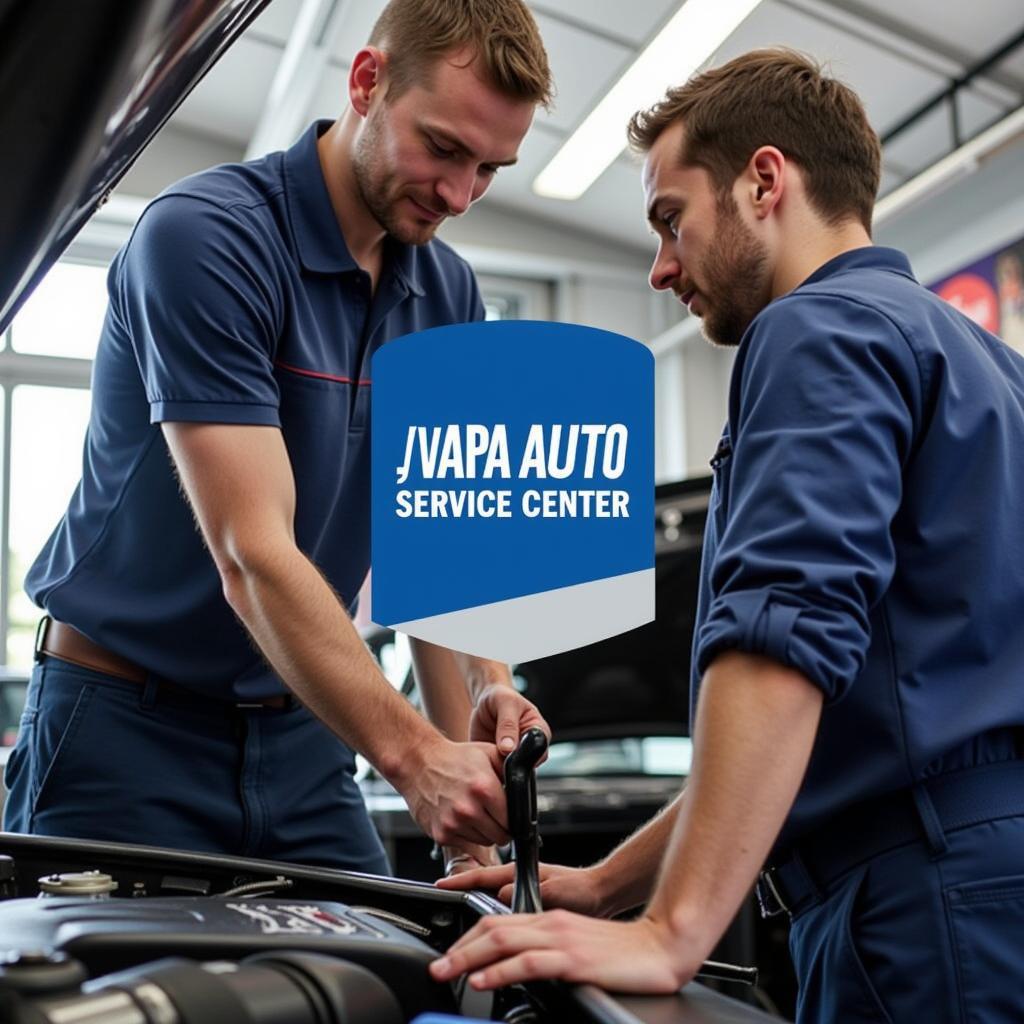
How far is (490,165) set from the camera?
1.59 m

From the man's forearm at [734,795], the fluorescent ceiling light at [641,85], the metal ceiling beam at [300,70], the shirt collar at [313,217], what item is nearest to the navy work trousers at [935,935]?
the man's forearm at [734,795]

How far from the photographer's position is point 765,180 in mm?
1148

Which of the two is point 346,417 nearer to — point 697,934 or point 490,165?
point 490,165

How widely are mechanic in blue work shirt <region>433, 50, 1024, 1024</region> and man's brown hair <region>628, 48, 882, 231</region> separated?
144mm

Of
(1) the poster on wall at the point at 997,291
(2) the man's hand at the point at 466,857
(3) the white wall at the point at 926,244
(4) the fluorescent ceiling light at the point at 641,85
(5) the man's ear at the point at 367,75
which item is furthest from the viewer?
(3) the white wall at the point at 926,244

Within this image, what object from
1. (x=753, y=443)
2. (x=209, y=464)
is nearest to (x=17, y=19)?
(x=753, y=443)

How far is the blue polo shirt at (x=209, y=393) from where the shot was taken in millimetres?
1364

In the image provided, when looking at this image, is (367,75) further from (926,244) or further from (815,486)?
(926,244)

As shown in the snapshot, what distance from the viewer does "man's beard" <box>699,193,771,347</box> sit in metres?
1.15

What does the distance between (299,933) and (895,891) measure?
1.40 ft

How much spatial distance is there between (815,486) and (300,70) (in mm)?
5060

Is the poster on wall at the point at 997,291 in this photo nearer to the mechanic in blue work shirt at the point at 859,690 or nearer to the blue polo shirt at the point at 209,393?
the blue polo shirt at the point at 209,393

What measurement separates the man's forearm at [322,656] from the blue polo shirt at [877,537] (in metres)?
0.41

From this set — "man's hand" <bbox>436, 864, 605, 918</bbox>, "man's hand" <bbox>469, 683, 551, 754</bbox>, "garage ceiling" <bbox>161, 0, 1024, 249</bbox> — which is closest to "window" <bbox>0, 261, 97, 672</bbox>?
"garage ceiling" <bbox>161, 0, 1024, 249</bbox>
